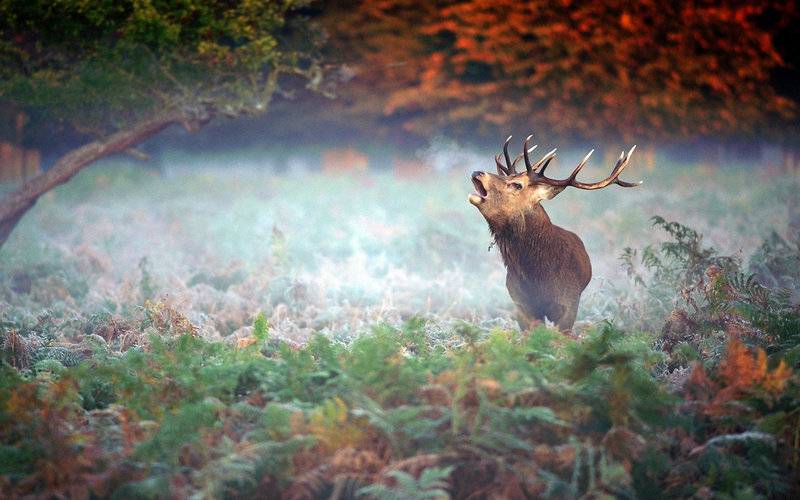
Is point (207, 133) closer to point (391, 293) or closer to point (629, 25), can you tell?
point (629, 25)

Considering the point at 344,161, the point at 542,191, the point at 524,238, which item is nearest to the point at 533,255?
the point at 524,238

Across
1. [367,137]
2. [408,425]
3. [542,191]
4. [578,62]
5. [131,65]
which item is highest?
[578,62]

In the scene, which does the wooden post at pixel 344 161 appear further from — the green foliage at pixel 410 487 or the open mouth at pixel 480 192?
the green foliage at pixel 410 487

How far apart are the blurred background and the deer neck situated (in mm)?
1558

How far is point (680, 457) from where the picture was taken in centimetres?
530

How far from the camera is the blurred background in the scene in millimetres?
10828

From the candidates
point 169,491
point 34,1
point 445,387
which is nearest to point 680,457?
point 445,387

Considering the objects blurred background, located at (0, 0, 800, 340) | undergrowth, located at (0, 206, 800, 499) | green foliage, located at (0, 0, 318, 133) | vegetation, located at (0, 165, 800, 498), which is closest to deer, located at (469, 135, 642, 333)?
vegetation, located at (0, 165, 800, 498)

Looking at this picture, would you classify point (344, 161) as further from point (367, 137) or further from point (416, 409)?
point (416, 409)

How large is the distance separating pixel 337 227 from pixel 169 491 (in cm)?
1378

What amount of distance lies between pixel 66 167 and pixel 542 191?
8.00 meters

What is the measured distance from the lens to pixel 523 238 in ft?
26.4

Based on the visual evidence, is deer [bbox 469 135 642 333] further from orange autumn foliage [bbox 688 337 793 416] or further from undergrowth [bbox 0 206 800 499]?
orange autumn foliage [bbox 688 337 793 416]

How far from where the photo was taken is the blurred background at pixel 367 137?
1083 centimetres
